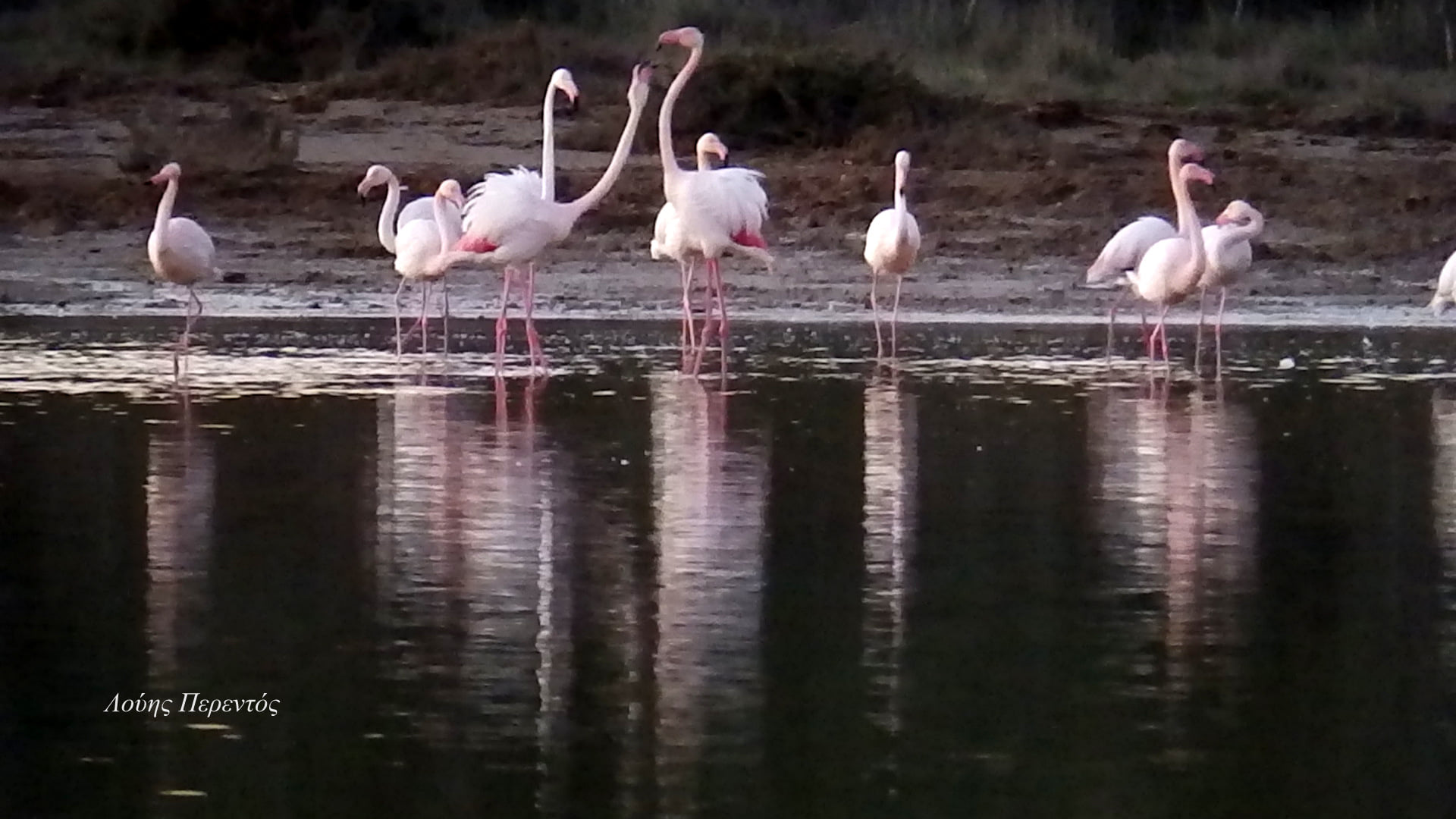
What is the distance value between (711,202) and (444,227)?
1.60 meters

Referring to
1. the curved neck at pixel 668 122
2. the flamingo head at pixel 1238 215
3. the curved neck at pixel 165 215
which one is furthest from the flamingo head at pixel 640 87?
the flamingo head at pixel 1238 215

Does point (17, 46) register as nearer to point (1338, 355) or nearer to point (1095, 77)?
point (1095, 77)

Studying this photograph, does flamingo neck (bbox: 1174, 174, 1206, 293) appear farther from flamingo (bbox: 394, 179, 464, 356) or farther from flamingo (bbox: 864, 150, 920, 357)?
flamingo (bbox: 394, 179, 464, 356)

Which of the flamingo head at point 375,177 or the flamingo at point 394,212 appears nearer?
the flamingo at point 394,212

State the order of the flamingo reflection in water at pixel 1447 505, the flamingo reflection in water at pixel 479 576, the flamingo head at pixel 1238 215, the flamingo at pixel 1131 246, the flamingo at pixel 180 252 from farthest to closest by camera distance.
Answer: the flamingo at pixel 1131 246
the flamingo head at pixel 1238 215
the flamingo at pixel 180 252
the flamingo reflection in water at pixel 1447 505
the flamingo reflection in water at pixel 479 576

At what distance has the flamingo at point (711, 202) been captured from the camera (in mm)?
14727

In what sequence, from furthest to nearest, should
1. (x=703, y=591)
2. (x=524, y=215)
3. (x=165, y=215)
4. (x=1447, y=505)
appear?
(x=165, y=215) < (x=524, y=215) < (x=1447, y=505) < (x=703, y=591)

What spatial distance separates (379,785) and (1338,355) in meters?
10.7

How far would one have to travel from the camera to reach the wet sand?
59.8 feet

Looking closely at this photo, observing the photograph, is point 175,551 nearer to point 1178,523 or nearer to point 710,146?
point 1178,523

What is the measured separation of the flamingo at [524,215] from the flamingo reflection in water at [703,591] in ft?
8.00

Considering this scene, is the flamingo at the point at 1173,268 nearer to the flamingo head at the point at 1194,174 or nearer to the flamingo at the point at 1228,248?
the flamingo at the point at 1228,248

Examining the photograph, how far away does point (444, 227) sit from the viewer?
49.8ft

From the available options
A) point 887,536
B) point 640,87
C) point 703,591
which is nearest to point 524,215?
point 640,87
